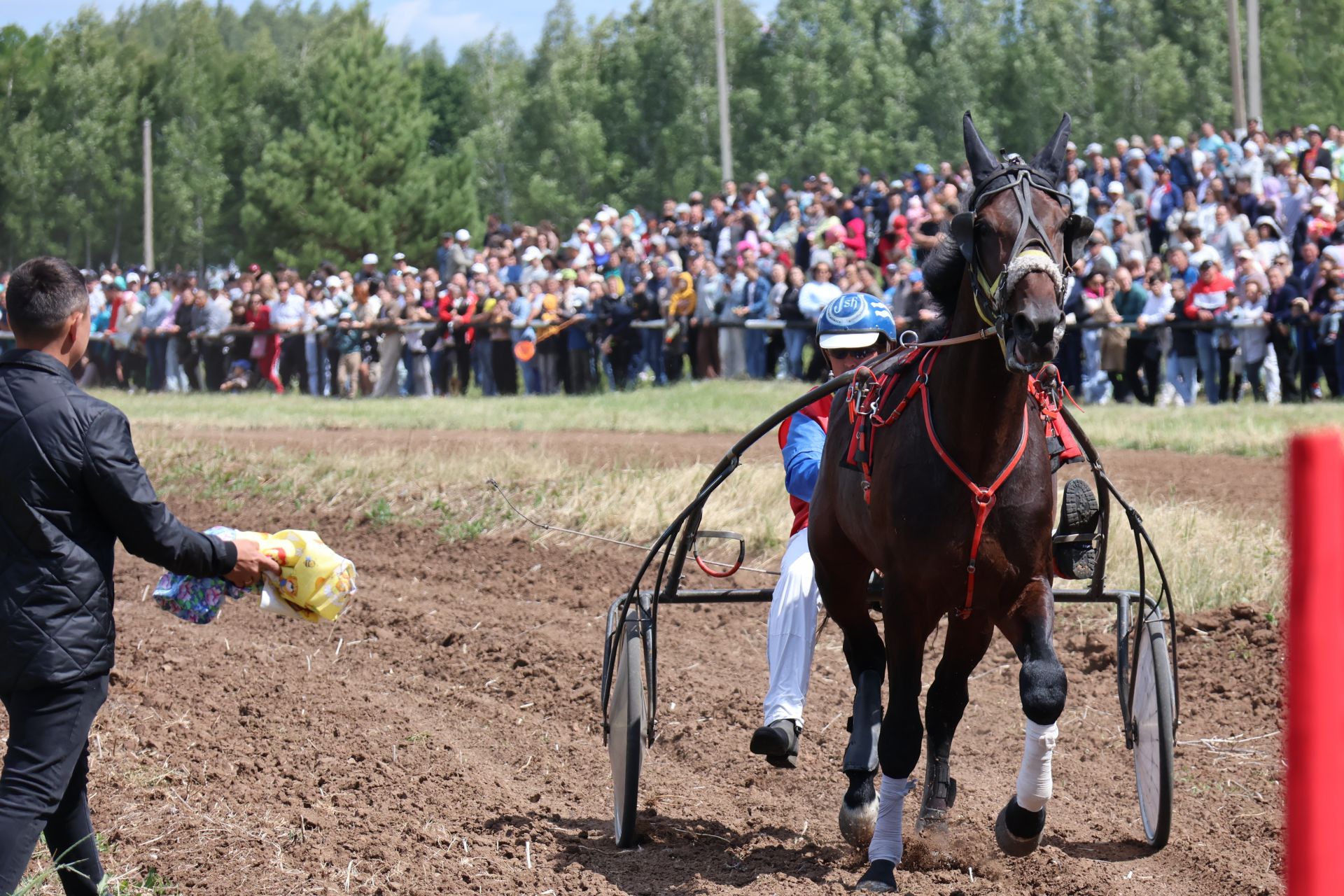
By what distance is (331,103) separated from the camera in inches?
1706

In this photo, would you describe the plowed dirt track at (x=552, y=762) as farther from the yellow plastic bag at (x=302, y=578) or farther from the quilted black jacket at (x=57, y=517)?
the quilted black jacket at (x=57, y=517)

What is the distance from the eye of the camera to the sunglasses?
5891 mm

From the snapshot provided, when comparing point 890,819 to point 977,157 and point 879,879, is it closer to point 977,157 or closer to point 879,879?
point 879,879

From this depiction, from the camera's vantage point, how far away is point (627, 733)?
5.25 metres

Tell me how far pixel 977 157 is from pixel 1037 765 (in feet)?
5.99

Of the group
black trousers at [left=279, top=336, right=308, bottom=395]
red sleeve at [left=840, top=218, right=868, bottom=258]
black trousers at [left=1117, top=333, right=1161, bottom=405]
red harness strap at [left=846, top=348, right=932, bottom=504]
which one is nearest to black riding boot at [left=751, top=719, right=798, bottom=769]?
red harness strap at [left=846, top=348, right=932, bottom=504]

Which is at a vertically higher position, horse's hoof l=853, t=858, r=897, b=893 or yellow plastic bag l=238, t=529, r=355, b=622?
Result: yellow plastic bag l=238, t=529, r=355, b=622

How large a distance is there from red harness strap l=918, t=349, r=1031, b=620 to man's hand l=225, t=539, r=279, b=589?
Answer: 193cm

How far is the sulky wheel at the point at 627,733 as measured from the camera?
5.17 m

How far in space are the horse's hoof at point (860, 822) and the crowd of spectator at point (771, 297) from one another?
10.7 m

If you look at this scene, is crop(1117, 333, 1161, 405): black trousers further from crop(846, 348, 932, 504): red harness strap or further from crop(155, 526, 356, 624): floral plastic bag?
crop(155, 526, 356, 624): floral plastic bag

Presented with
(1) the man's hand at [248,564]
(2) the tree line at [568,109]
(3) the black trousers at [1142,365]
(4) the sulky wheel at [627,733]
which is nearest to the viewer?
(1) the man's hand at [248,564]

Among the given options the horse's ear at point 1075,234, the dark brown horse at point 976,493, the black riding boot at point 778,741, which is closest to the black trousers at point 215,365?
the black riding boot at point 778,741

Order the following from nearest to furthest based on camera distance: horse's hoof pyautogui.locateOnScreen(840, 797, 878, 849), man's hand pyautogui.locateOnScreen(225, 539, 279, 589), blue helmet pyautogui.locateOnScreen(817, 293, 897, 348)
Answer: man's hand pyautogui.locateOnScreen(225, 539, 279, 589)
horse's hoof pyautogui.locateOnScreen(840, 797, 878, 849)
blue helmet pyautogui.locateOnScreen(817, 293, 897, 348)
